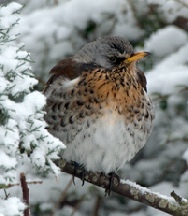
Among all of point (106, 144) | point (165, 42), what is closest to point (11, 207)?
point (106, 144)

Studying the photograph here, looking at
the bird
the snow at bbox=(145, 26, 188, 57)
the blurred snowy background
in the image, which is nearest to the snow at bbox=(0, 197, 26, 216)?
the bird

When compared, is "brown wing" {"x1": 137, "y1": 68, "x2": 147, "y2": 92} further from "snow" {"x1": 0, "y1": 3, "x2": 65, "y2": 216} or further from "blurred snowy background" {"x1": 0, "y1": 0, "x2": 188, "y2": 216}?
"snow" {"x1": 0, "y1": 3, "x2": 65, "y2": 216}

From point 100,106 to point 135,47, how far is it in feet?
2.65

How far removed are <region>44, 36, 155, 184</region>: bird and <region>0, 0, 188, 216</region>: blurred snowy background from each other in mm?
352

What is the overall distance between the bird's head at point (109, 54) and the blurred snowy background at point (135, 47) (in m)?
0.36

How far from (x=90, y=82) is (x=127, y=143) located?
1.06 feet

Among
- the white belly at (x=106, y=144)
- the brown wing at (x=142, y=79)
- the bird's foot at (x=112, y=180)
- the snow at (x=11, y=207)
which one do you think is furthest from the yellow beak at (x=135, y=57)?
the snow at (x=11, y=207)

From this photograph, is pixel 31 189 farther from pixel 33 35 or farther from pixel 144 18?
pixel 144 18

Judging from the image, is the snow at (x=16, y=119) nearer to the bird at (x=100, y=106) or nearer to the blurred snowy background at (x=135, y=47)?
the bird at (x=100, y=106)

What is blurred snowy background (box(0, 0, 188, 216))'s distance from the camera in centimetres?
375

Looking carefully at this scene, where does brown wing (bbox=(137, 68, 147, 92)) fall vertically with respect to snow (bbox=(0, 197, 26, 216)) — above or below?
below

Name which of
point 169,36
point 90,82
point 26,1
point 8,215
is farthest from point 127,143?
point 8,215

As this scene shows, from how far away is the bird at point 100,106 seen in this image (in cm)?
317

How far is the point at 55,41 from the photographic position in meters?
3.90
